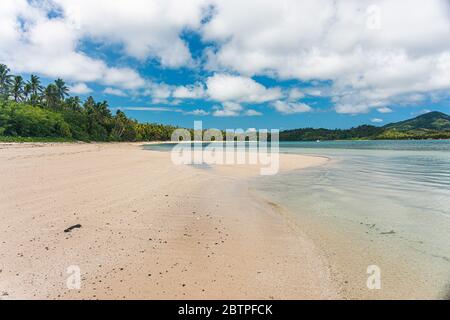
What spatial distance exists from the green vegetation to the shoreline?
51628mm

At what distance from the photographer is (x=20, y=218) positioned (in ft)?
19.6

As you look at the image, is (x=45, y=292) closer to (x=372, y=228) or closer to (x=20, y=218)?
(x=20, y=218)

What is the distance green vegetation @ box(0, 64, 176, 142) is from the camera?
53.3m

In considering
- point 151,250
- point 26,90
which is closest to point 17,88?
point 26,90

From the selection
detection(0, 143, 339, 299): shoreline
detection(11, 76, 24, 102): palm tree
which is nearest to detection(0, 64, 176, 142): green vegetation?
detection(11, 76, 24, 102): palm tree

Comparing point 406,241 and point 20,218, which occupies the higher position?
point 20,218

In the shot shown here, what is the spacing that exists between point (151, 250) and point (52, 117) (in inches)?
2953

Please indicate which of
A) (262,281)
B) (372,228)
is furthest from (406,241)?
(262,281)

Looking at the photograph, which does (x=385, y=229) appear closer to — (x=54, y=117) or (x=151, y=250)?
(x=151, y=250)

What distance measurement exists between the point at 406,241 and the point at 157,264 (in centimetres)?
549

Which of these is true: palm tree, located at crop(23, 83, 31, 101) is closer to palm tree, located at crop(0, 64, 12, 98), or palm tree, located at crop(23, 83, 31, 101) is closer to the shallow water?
palm tree, located at crop(0, 64, 12, 98)

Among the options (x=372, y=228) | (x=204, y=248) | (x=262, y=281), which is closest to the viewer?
(x=262, y=281)

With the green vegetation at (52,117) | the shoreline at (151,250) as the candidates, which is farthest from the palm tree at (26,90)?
the shoreline at (151,250)

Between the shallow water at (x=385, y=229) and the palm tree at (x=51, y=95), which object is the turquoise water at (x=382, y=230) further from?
the palm tree at (x=51, y=95)
